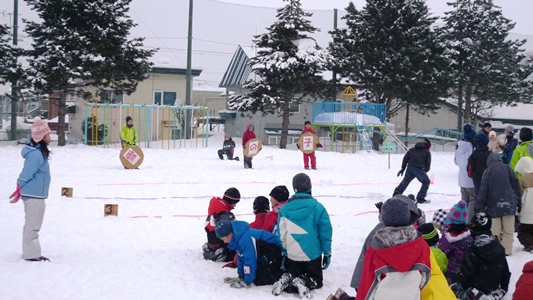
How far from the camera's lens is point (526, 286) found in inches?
191

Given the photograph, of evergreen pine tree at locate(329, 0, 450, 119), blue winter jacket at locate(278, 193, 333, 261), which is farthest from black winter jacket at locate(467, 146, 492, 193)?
evergreen pine tree at locate(329, 0, 450, 119)

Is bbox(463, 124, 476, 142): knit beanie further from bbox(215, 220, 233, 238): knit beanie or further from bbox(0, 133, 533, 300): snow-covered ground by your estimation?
bbox(215, 220, 233, 238): knit beanie

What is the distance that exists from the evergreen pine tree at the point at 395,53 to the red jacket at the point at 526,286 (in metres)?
26.2

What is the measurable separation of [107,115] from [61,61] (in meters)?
6.20

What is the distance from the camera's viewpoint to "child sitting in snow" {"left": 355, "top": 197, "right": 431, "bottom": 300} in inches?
144

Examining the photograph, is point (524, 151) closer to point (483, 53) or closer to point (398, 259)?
point (398, 259)

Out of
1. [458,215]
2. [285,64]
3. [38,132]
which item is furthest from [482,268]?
[285,64]

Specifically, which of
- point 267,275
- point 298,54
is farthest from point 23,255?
point 298,54

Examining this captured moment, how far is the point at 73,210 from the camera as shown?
1015 centimetres

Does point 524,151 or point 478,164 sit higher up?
point 524,151

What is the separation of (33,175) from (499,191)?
19.7 feet

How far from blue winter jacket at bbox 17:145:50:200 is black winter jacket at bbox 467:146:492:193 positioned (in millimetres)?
6245

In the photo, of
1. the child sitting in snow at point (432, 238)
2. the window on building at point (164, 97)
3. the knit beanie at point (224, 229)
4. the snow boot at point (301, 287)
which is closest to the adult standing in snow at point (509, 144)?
the child sitting in snow at point (432, 238)

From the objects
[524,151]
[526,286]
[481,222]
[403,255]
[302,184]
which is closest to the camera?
[403,255]
